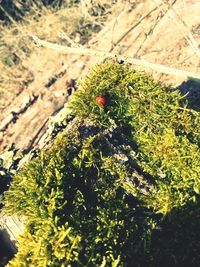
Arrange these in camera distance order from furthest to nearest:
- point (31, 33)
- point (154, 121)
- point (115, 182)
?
point (31, 33) < point (154, 121) < point (115, 182)

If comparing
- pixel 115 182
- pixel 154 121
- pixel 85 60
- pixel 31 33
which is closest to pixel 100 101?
pixel 154 121

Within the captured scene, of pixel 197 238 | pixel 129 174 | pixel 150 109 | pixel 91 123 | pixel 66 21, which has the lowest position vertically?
pixel 197 238

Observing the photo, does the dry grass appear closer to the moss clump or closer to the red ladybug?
the moss clump

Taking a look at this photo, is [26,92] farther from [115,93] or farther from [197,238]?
[197,238]

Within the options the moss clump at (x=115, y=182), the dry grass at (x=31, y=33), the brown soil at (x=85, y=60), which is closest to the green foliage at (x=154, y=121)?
the moss clump at (x=115, y=182)

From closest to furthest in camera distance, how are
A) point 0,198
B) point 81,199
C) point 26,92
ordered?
point 81,199 → point 0,198 → point 26,92

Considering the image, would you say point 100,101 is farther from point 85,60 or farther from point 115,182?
point 85,60

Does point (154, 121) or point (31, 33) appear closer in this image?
point (154, 121)

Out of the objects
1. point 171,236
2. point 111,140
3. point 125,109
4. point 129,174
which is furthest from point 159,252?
point 125,109
